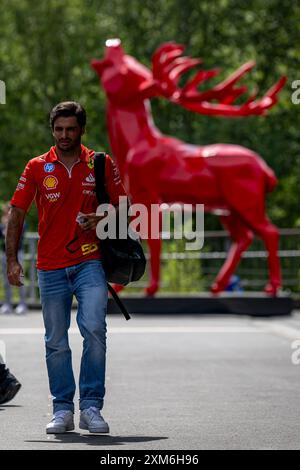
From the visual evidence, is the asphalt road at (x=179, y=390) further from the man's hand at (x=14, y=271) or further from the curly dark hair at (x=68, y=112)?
the curly dark hair at (x=68, y=112)

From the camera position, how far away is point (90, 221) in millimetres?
8500

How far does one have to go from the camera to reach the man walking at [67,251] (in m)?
8.55

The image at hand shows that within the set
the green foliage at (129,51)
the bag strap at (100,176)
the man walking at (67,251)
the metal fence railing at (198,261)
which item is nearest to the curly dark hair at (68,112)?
the man walking at (67,251)

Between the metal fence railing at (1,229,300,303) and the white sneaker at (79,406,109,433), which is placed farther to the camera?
the metal fence railing at (1,229,300,303)

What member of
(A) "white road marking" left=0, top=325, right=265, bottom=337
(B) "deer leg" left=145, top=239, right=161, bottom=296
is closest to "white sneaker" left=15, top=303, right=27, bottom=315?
(B) "deer leg" left=145, top=239, right=161, bottom=296

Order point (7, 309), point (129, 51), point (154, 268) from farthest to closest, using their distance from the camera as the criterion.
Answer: point (129, 51) → point (7, 309) → point (154, 268)

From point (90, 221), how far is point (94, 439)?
1.19 m

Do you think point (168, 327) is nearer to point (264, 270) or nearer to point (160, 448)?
point (264, 270)

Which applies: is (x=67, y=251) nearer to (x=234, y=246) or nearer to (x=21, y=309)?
(x=234, y=246)

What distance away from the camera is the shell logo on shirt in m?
8.60

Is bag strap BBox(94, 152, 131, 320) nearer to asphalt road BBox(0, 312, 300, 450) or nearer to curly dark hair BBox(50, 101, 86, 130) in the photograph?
curly dark hair BBox(50, 101, 86, 130)

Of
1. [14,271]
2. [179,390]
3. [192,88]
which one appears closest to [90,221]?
[14,271]

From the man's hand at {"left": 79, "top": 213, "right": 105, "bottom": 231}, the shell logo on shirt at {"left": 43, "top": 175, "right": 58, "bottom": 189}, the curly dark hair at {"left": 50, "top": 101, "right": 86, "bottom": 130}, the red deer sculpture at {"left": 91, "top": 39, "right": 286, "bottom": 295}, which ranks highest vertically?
the red deer sculpture at {"left": 91, "top": 39, "right": 286, "bottom": 295}

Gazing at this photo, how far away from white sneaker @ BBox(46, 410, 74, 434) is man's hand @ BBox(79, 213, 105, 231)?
1.04m
